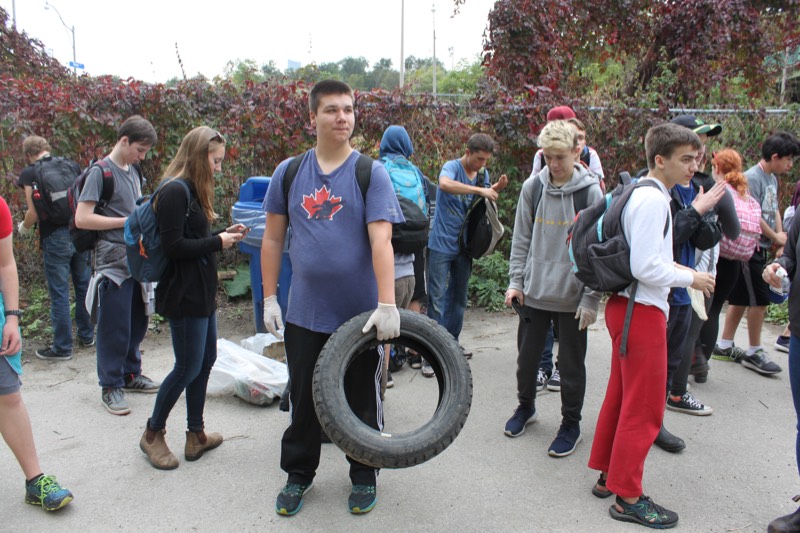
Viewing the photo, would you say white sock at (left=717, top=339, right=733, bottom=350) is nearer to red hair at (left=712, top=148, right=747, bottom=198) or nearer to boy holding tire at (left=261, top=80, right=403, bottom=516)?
red hair at (left=712, top=148, right=747, bottom=198)

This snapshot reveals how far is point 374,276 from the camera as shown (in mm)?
2945

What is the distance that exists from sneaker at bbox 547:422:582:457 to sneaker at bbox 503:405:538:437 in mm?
261

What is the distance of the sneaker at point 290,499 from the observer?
2984mm

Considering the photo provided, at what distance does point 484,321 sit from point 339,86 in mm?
4071

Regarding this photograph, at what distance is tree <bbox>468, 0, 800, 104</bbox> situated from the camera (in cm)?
898

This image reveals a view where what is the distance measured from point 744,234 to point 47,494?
4.88 meters

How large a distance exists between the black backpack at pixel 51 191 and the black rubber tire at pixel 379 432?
3584mm

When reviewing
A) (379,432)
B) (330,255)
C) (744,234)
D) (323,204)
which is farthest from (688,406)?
(323,204)

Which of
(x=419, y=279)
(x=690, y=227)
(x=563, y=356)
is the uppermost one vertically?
(x=690, y=227)

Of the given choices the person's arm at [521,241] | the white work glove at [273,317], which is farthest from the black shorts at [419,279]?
the white work glove at [273,317]

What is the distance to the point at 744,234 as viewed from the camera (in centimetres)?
460

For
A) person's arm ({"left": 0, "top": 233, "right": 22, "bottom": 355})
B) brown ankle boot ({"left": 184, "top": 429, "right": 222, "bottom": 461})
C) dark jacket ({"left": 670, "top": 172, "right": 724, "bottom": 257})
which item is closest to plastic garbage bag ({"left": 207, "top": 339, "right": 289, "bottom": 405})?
brown ankle boot ({"left": 184, "top": 429, "right": 222, "bottom": 461})

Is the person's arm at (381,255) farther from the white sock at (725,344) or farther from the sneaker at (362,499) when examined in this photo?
the white sock at (725,344)

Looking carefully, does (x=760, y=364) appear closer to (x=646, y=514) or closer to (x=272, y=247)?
(x=646, y=514)
